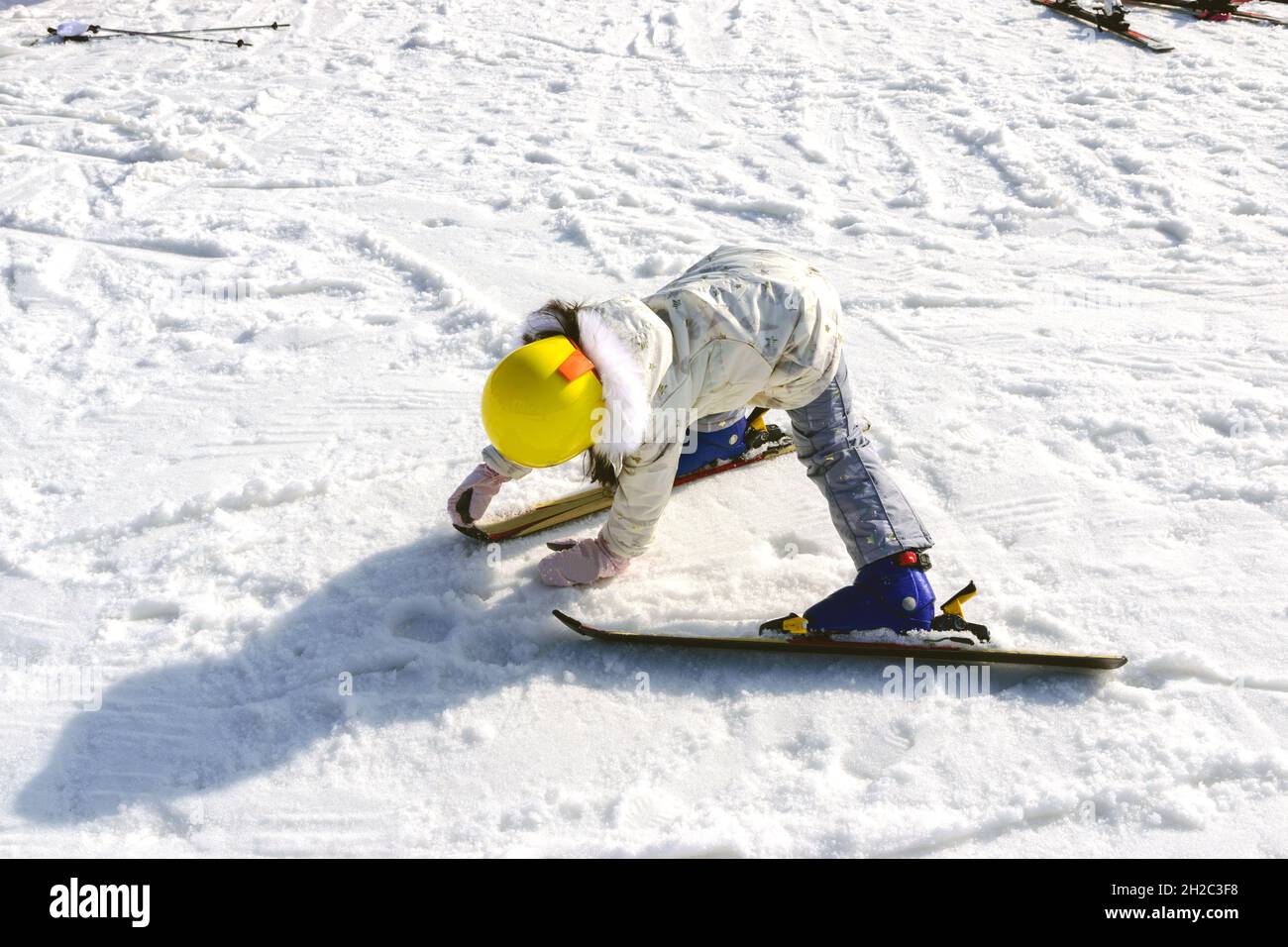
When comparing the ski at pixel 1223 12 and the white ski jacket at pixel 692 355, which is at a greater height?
the ski at pixel 1223 12

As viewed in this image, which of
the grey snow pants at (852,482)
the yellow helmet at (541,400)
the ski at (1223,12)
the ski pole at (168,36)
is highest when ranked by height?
the ski at (1223,12)

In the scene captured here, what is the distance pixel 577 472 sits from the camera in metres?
3.55

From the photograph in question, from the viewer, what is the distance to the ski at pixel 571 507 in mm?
3229

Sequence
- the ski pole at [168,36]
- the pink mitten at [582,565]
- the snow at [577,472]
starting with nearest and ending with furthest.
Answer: the snow at [577,472] → the pink mitten at [582,565] → the ski pole at [168,36]

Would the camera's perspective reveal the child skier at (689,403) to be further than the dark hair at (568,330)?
No

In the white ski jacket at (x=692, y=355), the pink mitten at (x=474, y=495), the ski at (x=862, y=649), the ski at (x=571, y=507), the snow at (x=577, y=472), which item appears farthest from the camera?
the ski at (x=571, y=507)

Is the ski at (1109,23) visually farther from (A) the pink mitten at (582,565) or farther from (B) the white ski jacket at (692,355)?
(A) the pink mitten at (582,565)

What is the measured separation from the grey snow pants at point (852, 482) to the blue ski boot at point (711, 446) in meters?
0.57

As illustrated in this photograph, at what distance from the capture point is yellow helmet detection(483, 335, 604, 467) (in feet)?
7.25

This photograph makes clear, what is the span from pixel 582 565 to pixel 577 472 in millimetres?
639

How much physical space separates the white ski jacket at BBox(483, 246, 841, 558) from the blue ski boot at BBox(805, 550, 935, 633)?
56cm

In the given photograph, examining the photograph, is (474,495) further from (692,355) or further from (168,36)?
(168,36)

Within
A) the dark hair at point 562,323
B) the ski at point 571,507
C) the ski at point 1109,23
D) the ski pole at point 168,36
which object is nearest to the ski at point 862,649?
the ski at point 571,507

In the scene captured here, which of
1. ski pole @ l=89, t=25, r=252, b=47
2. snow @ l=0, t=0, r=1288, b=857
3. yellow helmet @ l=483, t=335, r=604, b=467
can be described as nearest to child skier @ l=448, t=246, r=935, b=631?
yellow helmet @ l=483, t=335, r=604, b=467
